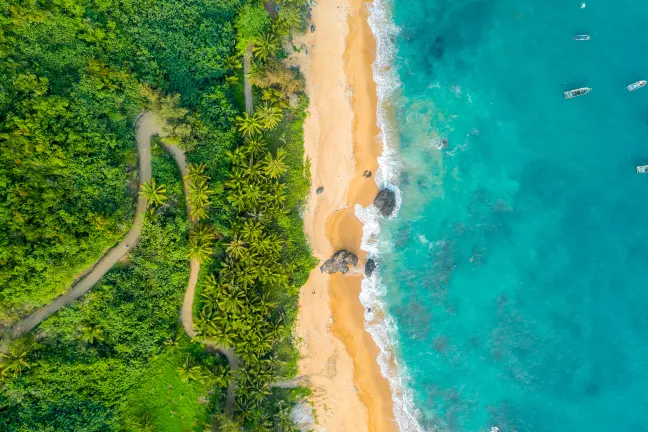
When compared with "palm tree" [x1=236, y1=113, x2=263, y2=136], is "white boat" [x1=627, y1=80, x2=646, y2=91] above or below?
above

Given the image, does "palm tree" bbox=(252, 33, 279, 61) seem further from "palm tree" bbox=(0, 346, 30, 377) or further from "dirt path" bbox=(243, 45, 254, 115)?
"palm tree" bbox=(0, 346, 30, 377)

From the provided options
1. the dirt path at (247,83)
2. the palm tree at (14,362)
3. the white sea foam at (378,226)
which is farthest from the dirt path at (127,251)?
the white sea foam at (378,226)

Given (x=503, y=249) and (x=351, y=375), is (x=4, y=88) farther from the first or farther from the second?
(x=503, y=249)

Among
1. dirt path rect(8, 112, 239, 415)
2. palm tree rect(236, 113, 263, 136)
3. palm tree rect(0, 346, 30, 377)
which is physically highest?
palm tree rect(236, 113, 263, 136)

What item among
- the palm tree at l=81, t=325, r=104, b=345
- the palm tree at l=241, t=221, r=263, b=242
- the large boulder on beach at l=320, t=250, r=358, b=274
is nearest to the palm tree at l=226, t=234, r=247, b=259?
the palm tree at l=241, t=221, r=263, b=242

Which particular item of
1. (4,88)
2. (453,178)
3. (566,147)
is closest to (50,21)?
(4,88)

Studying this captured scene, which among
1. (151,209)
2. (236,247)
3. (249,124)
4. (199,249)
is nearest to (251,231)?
(236,247)

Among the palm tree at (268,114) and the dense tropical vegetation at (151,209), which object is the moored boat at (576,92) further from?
the palm tree at (268,114)
